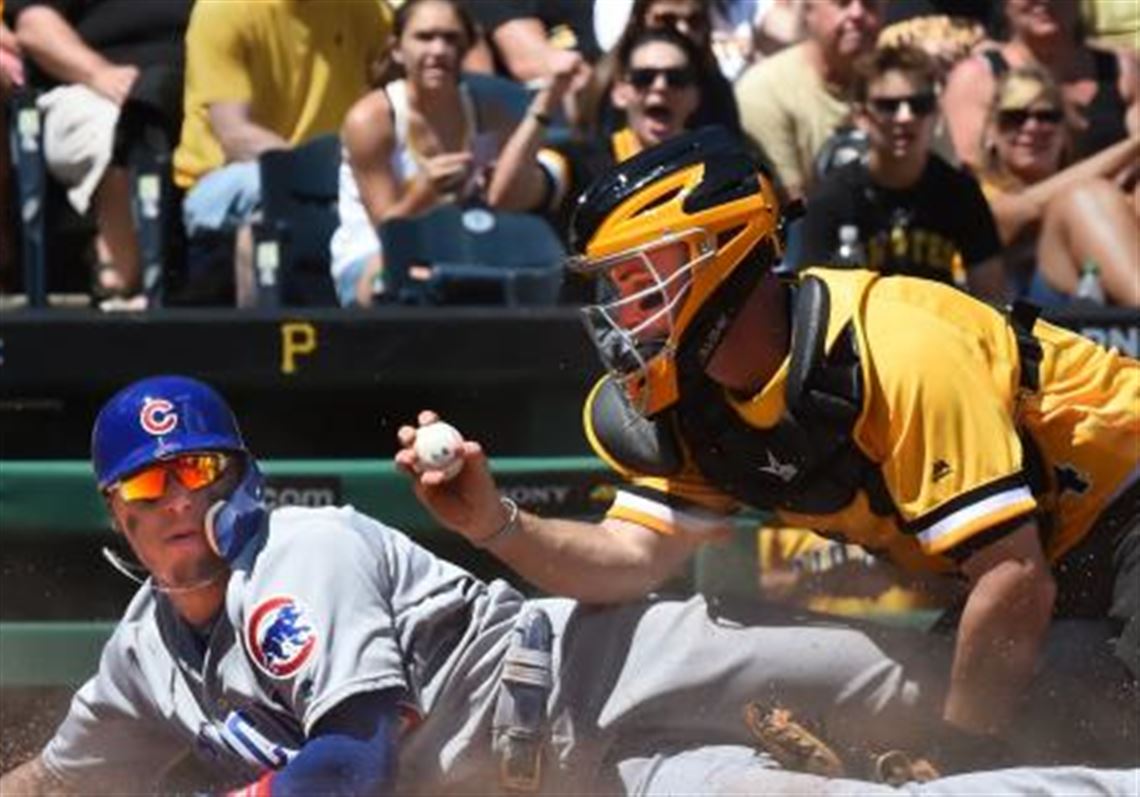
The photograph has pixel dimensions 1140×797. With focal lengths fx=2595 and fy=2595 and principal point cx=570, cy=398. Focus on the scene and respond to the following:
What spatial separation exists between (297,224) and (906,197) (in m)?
1.76

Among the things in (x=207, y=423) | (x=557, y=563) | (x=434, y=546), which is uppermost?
(x=207, y=423)

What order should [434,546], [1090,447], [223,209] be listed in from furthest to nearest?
[223,209]
[434,546]
[1090,447]

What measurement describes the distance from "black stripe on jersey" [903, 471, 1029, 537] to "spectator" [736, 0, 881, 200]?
3160mm

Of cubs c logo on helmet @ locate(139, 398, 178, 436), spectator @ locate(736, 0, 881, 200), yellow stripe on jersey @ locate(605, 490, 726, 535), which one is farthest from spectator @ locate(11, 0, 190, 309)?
cubs c logo on helmet @ locate(139, 398, 178, 436)

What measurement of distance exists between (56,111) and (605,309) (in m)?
3.22

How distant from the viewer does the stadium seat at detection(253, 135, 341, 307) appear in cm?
718

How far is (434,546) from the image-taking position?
22.7 feet

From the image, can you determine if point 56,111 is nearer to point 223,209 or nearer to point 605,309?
point 223,209

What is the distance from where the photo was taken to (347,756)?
4465mm

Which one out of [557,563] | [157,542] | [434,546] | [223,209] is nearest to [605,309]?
[557,563]

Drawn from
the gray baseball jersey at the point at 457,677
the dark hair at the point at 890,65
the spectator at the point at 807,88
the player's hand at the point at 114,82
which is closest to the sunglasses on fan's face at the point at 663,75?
the spectator at the point at 807,88

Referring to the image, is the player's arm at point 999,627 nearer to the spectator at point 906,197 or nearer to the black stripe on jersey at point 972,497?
the black stripe on jersey at point 972,497

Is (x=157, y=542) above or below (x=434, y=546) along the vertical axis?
above

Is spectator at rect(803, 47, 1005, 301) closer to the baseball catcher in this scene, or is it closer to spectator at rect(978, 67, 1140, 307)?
spectator at rect(978, 67, 1140, 307)
